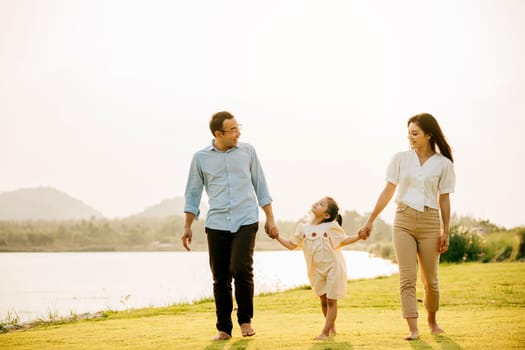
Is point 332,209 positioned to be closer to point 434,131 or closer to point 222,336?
point 434,131

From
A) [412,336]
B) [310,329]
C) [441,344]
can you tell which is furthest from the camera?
[310,329]

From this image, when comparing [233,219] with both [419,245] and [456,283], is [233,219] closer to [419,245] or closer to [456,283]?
[419,245]

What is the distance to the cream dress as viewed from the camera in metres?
6.38

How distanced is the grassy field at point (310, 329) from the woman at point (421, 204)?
492mm

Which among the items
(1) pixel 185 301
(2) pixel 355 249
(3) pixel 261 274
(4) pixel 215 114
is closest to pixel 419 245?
(4) pixel 215 114

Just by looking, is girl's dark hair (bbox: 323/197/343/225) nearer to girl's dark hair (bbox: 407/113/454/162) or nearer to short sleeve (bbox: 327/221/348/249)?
short sleeve (bbox: 327/221/348/249)

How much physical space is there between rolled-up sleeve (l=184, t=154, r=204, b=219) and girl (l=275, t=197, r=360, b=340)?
883mm

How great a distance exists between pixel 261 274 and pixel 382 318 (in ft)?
39.5

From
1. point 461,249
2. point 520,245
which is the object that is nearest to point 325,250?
point 461,249

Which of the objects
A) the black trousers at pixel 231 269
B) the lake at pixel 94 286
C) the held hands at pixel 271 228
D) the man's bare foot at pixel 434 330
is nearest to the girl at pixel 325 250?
the held hands at pixel 271 228

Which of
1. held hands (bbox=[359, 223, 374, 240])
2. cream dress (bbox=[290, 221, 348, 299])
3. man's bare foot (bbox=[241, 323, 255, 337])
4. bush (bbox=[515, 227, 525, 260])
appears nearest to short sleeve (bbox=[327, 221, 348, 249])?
cream dress (bbox=[290, 221, 348, 299])

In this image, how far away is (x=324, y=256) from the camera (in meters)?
6.45

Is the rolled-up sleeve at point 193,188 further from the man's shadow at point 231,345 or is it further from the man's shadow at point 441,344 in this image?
the man's shadow at point 441,344

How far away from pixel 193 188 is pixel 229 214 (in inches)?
19.9
